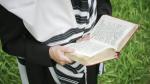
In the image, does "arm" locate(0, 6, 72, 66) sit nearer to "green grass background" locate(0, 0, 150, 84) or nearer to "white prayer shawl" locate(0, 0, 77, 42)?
"white prayer shawl" locate(0, 0, 77, 42)

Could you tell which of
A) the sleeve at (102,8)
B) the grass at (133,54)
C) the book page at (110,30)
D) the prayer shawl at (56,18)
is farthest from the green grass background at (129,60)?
the prayer shawl at (56,18)

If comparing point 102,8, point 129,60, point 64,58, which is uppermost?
point 102,8

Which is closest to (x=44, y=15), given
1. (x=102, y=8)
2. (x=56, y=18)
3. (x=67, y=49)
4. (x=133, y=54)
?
(x=56, y=18)

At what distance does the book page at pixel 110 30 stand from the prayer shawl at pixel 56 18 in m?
0.05

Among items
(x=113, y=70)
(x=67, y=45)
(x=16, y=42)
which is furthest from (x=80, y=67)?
(x=113, y=70)

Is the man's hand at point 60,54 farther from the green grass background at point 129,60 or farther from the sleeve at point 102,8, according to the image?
the green grass background at point 129,60

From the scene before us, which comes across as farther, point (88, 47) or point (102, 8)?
point (102, 8)

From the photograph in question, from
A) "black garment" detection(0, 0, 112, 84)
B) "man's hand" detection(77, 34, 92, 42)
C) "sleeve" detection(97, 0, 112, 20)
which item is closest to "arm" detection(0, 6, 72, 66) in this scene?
"black garment" detection(0, 0, 112, 84)

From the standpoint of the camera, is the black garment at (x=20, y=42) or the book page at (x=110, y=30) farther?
the book page at (x=110, y=30)

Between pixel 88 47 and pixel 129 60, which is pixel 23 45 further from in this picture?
pixel 129 60

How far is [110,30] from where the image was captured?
1.62m

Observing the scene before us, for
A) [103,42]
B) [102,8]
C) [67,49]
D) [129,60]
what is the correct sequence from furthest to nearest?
[129,60]
[102,8]
[103,42]
[67,49]

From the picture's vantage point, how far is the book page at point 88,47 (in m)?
1.42

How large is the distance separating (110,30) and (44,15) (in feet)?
1.11
